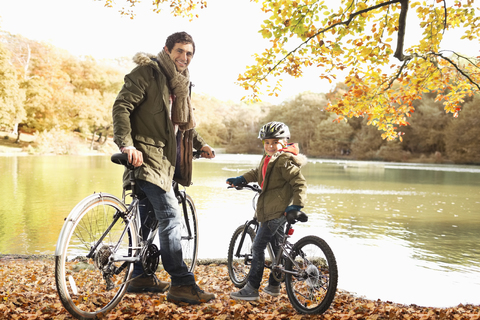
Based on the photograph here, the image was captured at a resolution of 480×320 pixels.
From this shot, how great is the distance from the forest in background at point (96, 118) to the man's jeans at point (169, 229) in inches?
1295

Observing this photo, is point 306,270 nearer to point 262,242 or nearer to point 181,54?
point 262,242

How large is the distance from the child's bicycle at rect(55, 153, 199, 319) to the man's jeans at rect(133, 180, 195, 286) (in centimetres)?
11

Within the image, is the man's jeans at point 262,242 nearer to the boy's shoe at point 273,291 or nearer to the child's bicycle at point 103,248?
the boy's shoe at point 273,291

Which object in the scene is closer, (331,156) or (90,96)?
(90,96)

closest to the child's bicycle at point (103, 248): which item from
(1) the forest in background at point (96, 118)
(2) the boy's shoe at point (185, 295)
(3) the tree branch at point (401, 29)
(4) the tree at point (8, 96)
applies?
(2) the boy's shoe at point (185, 295)

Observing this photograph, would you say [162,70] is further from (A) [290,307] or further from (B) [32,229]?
(B) [32,229]

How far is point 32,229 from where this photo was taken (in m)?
8.38

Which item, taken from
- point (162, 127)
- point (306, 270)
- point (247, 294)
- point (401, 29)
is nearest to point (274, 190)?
point (306, 270)

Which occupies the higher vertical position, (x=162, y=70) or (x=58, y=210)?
(x=162, y=70)

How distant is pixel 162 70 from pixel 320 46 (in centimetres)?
374

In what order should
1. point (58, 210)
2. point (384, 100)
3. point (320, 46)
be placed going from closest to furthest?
point (320, 46)
point (384, 100)
point (58, 210)

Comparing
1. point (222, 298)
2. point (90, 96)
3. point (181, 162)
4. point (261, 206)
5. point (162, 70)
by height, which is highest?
point (90, 96)

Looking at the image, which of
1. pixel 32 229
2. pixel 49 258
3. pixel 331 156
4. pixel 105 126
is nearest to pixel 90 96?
pixel 105 126

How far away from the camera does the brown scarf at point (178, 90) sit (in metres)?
3.09
